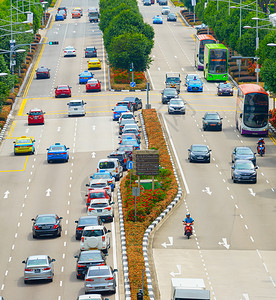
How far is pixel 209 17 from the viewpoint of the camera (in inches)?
5517

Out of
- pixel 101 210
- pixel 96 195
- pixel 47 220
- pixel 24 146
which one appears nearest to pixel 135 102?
pixel 24 146

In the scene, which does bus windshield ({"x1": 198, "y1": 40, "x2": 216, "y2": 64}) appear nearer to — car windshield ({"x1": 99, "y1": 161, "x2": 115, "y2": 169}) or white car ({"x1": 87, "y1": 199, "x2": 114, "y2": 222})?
car windshield ({"x1": 99, "y1": 161, "x2": 115, "y2": 169})

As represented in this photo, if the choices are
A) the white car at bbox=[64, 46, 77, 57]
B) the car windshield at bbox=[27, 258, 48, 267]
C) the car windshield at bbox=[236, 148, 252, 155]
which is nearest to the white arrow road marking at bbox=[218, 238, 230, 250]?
the car windshield at bbox=[27, 258, 48, 267]

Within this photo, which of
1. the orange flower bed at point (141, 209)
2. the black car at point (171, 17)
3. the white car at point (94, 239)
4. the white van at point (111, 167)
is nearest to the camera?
the orange flower bed at point (141, 209)

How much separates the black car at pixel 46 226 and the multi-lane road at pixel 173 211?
539 mm

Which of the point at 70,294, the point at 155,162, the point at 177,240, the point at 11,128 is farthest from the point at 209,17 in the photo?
the point at 70,294

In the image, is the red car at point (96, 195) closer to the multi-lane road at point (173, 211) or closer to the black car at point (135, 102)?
the multi-lane road at point (173, 211)

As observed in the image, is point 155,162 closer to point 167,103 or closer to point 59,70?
point 167,103

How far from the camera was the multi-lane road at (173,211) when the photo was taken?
43.8 meters

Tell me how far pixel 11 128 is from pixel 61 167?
1786 cm

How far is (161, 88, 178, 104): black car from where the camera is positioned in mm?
97438

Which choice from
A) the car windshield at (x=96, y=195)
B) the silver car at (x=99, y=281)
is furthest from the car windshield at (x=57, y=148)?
the silver car at (x=99, y=281)

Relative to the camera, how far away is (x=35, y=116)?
88.7 metres

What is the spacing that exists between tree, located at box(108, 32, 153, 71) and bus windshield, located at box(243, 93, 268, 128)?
34980 mm
